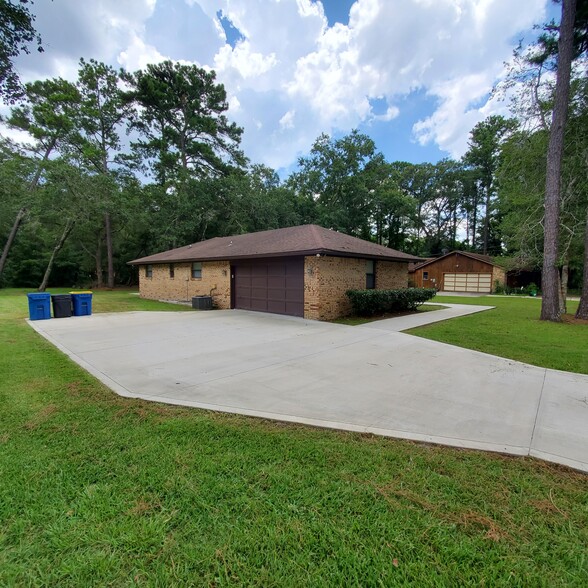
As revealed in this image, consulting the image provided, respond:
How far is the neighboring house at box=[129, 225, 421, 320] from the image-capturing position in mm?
11078

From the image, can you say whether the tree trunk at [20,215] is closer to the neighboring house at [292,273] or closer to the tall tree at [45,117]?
the tall tree at [45,117]

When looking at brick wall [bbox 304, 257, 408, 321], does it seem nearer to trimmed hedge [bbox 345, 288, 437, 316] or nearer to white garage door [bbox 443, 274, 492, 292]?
trimmed hedge [bbox 345, 288, 437, 316]

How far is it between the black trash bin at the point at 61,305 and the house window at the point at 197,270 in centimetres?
585

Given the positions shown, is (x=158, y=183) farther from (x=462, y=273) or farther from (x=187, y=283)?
(x=462, y=273)

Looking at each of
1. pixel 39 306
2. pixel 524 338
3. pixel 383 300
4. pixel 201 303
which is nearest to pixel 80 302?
pixel 39 306

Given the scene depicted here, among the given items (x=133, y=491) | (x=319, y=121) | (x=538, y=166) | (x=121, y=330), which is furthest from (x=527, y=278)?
(x=133, y=491)

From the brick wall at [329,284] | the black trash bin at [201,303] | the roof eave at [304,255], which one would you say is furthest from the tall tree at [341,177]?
the brick wall at [329,284]

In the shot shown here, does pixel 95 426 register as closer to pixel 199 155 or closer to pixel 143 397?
pixel 143 397

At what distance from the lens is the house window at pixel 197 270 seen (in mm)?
16219

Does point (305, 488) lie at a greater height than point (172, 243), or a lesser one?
lesser

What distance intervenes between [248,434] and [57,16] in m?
8.01

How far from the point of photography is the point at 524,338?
8008mm

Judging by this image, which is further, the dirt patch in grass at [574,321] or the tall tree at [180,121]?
the tall tree at [180,121]

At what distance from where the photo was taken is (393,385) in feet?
15.0
